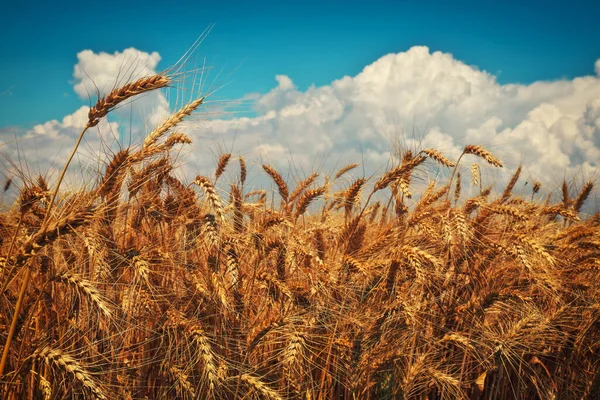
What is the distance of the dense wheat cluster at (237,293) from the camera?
235cm

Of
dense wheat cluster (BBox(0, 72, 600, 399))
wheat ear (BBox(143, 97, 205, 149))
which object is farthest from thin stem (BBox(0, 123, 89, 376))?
wheat ear (BBox(143, 97, 205, 149))

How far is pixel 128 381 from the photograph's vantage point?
2729 mm

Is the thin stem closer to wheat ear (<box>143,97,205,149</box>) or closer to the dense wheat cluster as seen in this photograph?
the dense wheat cluster

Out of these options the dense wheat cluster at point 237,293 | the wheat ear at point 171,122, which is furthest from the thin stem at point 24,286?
the wheat ear at point 171,122

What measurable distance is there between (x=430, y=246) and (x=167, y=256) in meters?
1.97

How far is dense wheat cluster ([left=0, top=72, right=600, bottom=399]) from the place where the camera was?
7.70 feet

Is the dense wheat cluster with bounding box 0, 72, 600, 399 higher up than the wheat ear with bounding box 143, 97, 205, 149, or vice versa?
Result: the wheat ear with bounding box 143, 97, 205, 149

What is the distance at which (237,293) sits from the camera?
2.75m

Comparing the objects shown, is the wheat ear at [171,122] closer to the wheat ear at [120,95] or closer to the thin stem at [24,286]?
the wheat ear at [120,95]

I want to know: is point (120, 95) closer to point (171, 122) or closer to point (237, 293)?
point (171, 122)

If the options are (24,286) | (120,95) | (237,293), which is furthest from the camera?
(237,293)

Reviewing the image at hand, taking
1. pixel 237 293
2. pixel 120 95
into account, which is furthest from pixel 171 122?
pixel 237 293

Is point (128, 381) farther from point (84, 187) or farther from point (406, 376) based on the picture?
point (406, 376)

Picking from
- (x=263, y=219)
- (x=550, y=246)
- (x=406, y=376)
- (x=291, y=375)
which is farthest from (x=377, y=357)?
(x=550, y=246)
